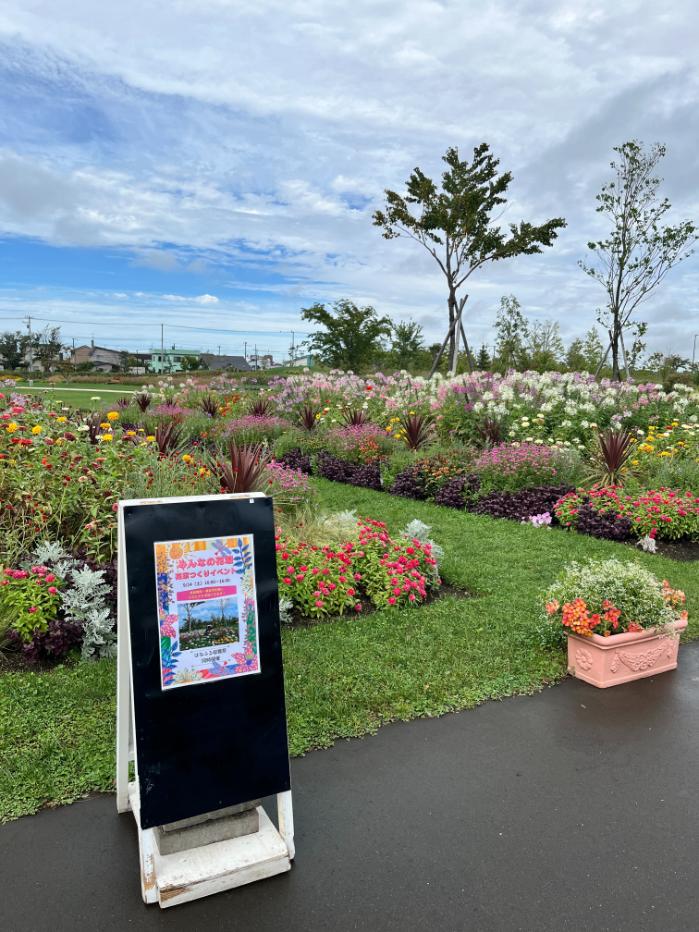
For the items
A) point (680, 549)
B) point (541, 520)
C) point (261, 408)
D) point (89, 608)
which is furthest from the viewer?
point (261, 408)

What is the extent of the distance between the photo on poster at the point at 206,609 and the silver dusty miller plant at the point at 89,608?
78.8 inches

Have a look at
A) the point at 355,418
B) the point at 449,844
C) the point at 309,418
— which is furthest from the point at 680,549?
the point at 309,418

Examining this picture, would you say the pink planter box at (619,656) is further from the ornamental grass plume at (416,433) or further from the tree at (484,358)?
the tree at (484,358)

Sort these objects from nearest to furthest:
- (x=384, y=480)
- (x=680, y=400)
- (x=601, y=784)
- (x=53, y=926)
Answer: (x=53, y=926) → (x=601, y=784) → (x=384, y=480) → (x=680, y=400)

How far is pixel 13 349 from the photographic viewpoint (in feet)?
200

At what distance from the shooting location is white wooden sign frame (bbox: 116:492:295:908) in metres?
2.42

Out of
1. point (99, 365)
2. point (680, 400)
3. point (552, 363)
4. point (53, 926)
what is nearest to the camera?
point (53, 926)

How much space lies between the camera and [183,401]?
62.7 ft

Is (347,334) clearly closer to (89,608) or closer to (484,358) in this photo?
(484,358)

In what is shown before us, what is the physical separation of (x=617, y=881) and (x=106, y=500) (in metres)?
4.35

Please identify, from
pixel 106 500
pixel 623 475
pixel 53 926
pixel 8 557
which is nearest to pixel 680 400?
pixel 623 475

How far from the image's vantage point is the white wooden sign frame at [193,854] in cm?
242

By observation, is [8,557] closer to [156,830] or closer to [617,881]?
[156,830]

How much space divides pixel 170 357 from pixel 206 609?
209 ft
